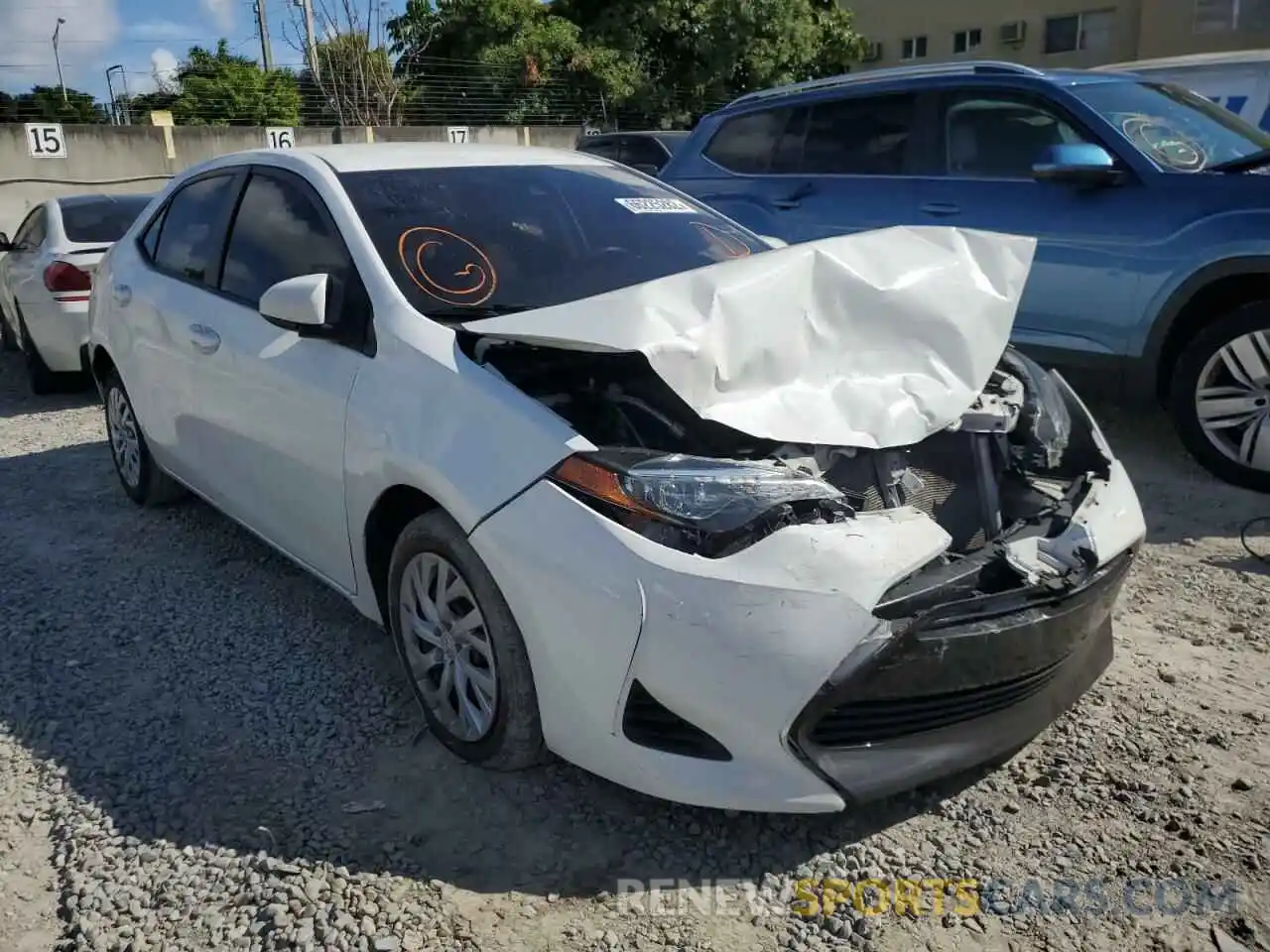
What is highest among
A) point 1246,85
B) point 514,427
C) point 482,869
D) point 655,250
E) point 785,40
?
point 785,40

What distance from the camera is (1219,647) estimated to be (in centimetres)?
347

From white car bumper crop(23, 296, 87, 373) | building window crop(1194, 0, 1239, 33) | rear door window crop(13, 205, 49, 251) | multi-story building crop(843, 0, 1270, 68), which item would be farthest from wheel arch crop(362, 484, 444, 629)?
building window crop(1194, 0, 1239, 33)

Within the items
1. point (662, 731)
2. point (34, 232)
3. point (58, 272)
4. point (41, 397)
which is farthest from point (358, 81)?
point (662, 731)

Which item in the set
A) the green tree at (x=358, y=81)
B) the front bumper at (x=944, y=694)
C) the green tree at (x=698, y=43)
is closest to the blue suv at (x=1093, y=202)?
the front bumper at (x=944, y=694)

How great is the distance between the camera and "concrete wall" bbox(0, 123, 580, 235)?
15.6 meters

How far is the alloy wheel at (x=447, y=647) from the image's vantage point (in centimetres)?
279

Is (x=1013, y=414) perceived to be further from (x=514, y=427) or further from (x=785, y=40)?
(x=785, y=40)

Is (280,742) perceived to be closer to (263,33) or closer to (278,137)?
(278,137)

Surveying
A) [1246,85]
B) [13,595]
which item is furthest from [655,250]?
[1246,85]

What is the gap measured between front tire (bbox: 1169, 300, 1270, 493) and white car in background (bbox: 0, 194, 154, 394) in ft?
21.4

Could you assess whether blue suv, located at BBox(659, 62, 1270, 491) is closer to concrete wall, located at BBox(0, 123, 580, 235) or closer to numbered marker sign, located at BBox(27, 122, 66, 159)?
concrete wall, located at BBox(0, 123, 580, 235)

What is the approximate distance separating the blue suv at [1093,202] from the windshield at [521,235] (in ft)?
6.70

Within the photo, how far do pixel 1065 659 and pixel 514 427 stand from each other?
1469 millimetres

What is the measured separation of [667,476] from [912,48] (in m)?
28.5
